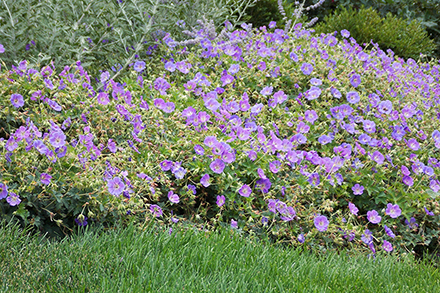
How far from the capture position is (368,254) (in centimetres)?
293

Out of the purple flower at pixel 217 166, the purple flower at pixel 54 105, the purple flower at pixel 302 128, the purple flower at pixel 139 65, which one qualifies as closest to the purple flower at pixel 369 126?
the purple flower at pixel 302 128

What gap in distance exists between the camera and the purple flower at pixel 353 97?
409 cm

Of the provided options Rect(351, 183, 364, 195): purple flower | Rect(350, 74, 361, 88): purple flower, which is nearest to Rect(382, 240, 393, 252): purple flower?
Rect(351, 183, 364, 195): purple flower

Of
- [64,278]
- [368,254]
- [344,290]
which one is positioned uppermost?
[64,278]

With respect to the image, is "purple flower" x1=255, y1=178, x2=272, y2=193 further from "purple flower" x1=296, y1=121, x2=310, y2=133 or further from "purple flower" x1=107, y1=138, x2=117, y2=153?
"purple flower" x1=107, y1=138, x2=117, y2=153

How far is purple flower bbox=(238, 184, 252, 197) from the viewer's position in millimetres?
2945

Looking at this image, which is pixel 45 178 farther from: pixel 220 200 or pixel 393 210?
pixel 393 210

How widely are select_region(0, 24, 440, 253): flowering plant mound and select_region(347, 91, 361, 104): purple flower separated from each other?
0.17 feet

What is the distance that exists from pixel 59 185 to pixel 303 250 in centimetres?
146

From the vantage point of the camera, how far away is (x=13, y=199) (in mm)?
2385

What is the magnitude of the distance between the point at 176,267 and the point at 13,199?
883 millimetres

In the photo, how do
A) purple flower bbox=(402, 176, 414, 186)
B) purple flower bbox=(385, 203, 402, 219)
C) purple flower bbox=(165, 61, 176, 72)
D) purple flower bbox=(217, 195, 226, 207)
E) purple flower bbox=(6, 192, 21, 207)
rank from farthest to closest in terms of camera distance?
purple flower bbox=(165, 61, 176, 72)
purple flower bbox=(402, 176, 414, 186)
purple flower bbox=(385, 203, 402, 219)
purple flower bbox=(217, 195, 226, 207)
purple flower bbox=(6, 192, 21, 207)

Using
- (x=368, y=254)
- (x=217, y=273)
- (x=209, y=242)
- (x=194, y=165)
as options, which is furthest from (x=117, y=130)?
(x=368, y=254)

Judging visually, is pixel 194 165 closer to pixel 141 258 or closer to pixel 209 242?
pixel 209 242
